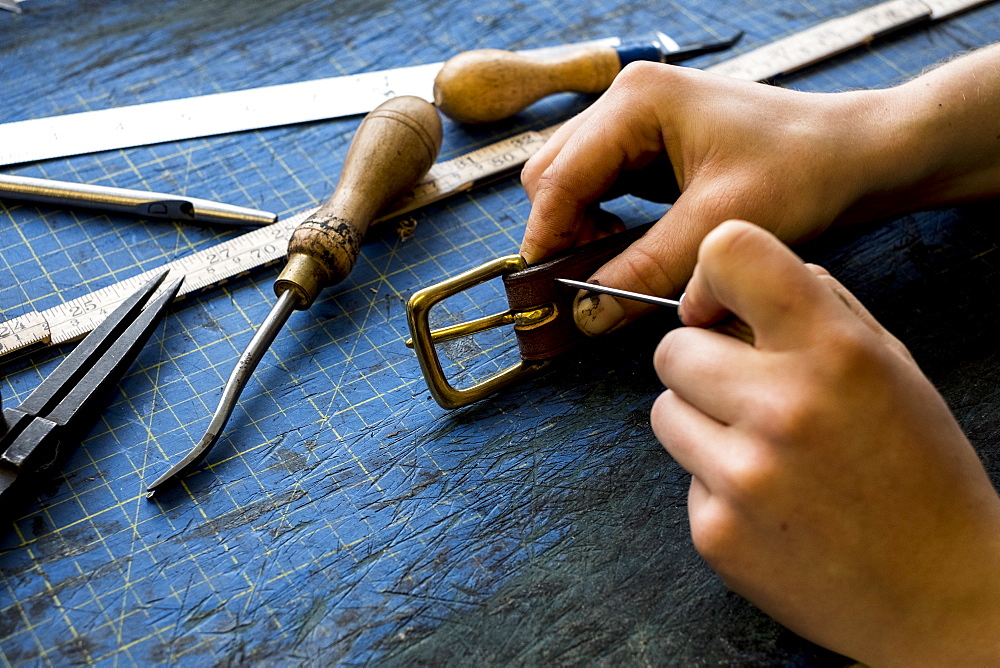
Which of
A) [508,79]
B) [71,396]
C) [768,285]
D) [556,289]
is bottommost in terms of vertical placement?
[71,396]

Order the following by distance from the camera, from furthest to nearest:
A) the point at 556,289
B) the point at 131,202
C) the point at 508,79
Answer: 1. the point at 508,79
2. the point at 131,202
3. the point at 556,289

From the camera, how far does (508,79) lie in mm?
2064

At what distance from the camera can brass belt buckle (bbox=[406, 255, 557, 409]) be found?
4.58ft

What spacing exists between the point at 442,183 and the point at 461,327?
60cm

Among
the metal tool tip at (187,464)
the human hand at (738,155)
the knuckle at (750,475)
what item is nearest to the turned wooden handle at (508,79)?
the human hand at (738,155)

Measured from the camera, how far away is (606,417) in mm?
1489

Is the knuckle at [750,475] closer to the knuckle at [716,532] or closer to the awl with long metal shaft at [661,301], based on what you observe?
the knuckle at [716,532]

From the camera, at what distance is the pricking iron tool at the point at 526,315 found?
56.3 inches

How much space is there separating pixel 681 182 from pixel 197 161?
123 cm

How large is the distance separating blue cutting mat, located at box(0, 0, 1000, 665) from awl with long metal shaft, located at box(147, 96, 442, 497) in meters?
0.06

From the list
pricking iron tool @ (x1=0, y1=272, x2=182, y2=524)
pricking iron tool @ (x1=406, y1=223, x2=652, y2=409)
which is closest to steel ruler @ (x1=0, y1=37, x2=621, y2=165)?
pricking iron tool @ (x1=0, y1=272, x2=182, y2=524)

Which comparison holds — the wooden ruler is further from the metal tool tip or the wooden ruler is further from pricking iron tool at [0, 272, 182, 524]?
the metal tool tip

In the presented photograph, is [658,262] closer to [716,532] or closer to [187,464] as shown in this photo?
[716,532]

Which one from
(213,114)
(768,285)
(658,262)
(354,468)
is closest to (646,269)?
(658,262)
